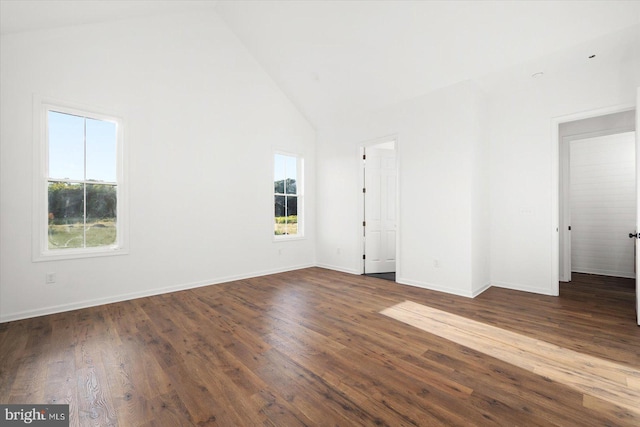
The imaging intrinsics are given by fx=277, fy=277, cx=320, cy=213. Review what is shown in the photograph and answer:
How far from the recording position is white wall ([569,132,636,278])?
4.84m

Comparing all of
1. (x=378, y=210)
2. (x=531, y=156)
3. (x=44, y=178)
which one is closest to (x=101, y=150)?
(x=44, y=178)

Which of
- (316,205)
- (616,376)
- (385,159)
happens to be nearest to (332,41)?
(385,159)

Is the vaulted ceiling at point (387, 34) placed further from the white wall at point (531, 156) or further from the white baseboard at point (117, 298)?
the white baseboard at point (117, 298)

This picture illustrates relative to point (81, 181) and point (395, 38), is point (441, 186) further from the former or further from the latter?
point (81, 181)

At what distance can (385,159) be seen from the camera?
5395mm

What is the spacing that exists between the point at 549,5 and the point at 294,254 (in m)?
Result: 4.97

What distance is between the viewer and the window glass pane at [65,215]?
328cm

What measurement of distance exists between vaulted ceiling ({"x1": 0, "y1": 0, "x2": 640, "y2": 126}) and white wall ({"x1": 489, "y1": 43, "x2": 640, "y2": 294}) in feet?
1.14

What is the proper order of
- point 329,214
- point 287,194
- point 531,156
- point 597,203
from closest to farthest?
point 531,156 < point 597,203 < point 287,194 < point 329,214

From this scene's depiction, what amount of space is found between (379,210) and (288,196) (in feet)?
6.06

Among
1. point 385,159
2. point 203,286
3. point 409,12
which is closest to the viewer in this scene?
point 409,12

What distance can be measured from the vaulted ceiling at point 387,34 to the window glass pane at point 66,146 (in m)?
0.94

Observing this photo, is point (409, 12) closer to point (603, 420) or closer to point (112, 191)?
point (603, 420)

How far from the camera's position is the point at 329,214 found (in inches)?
227
